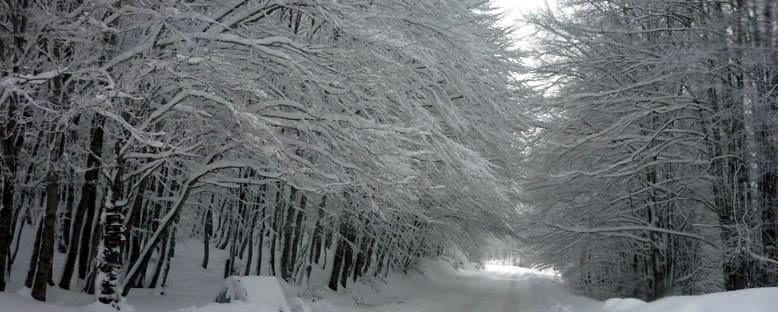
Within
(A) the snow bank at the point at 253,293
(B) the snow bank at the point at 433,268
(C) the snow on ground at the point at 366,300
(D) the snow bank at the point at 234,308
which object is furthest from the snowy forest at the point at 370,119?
(B) the snow bank at the point at 433,268

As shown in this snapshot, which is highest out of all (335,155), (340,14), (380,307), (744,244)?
(340,14)

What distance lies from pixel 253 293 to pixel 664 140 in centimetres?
1008

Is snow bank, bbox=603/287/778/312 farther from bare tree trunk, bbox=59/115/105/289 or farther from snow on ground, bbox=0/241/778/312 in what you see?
bare tree trunk, bbox=59/115/105/289

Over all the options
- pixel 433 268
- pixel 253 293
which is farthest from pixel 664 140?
pixel 433 268

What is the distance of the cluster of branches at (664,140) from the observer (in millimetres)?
11422

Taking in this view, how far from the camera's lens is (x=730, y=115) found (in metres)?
11.7

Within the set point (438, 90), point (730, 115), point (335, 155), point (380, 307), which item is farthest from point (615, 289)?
point (335, 155)

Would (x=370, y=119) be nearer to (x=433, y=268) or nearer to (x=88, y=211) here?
(x=88, y=211)

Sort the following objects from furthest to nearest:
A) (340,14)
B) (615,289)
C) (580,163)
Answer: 1. (615,289)
2. (580,163)
3. (340,14)

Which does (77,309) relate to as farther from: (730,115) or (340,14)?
(730,115)

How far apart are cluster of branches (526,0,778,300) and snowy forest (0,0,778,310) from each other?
7 centimetres

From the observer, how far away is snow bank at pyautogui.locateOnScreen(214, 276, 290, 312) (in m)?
10.6

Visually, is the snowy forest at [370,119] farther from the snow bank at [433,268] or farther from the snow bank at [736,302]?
the snow bank at [433,268]

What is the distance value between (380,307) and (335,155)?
8324mm
